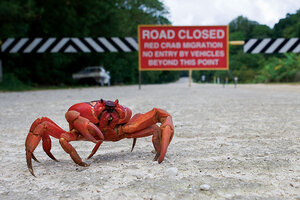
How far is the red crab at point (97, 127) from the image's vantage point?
2205 millimetres

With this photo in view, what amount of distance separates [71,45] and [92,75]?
1014 centimetres

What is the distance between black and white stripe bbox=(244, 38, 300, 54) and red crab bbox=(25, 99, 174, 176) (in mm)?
12224

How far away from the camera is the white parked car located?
78.3 ft

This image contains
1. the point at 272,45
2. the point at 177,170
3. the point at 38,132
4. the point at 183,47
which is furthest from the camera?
the point at 183,47

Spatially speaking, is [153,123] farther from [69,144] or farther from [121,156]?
[69,144]

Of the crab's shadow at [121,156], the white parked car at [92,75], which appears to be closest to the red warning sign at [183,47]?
the white parked car at [92,75]

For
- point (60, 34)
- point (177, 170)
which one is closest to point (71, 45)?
point (60, 34)

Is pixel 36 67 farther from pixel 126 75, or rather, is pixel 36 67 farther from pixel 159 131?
pixel 159 131

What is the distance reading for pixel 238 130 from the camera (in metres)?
3.85

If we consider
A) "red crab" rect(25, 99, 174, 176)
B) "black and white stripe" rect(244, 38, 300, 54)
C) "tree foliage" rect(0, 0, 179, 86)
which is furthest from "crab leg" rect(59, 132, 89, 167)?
"tree foliage" rect(0, 0, 179, 86)

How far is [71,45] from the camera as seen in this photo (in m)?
14.0

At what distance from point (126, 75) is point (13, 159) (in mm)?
31860

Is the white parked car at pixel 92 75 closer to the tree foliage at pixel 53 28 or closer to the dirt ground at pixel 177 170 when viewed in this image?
the tree foliage at pixel 53 28

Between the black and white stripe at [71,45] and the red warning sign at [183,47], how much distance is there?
70 centimetres
